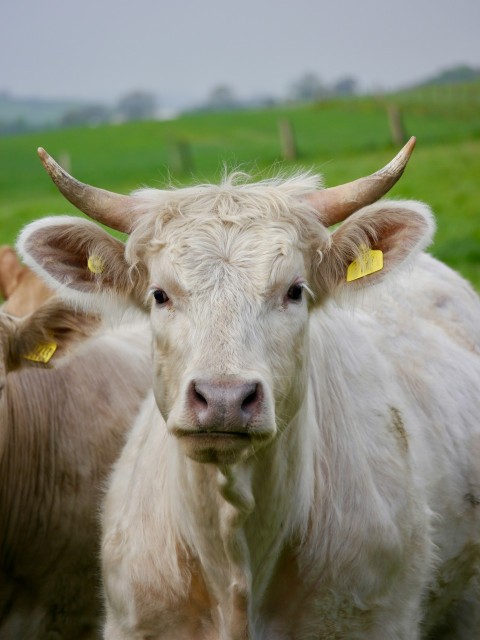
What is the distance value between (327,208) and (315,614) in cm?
147

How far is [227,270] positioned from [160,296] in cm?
27

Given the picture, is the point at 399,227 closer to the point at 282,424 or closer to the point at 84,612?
the point at 282,424

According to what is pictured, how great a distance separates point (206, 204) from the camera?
14.1 feet

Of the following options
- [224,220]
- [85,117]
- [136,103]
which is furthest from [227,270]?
[136,103]

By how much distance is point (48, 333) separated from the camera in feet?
17.5

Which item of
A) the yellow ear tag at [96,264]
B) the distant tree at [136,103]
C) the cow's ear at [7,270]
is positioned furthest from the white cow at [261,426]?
the distant tree at [136,103]

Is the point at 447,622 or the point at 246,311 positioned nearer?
the point at 246,311

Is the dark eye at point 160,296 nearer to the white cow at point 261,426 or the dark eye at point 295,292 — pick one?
the white cow at point 261,426

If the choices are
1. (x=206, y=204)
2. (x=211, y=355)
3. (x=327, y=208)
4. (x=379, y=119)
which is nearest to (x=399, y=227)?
(x=327, y=208)

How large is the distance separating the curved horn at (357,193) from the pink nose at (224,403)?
3.16 ft

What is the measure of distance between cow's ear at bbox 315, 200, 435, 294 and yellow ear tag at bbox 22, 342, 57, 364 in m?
1.49

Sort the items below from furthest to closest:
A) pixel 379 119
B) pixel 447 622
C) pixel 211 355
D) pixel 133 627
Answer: pixel 379 119 → pixel 447 622 → pixel 133 627 → pixel 211 355

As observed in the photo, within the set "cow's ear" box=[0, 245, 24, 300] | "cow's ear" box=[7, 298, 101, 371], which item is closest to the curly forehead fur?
"cow's ear" box=[7, 298, 101, 371]

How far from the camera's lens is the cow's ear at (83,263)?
4383mm
